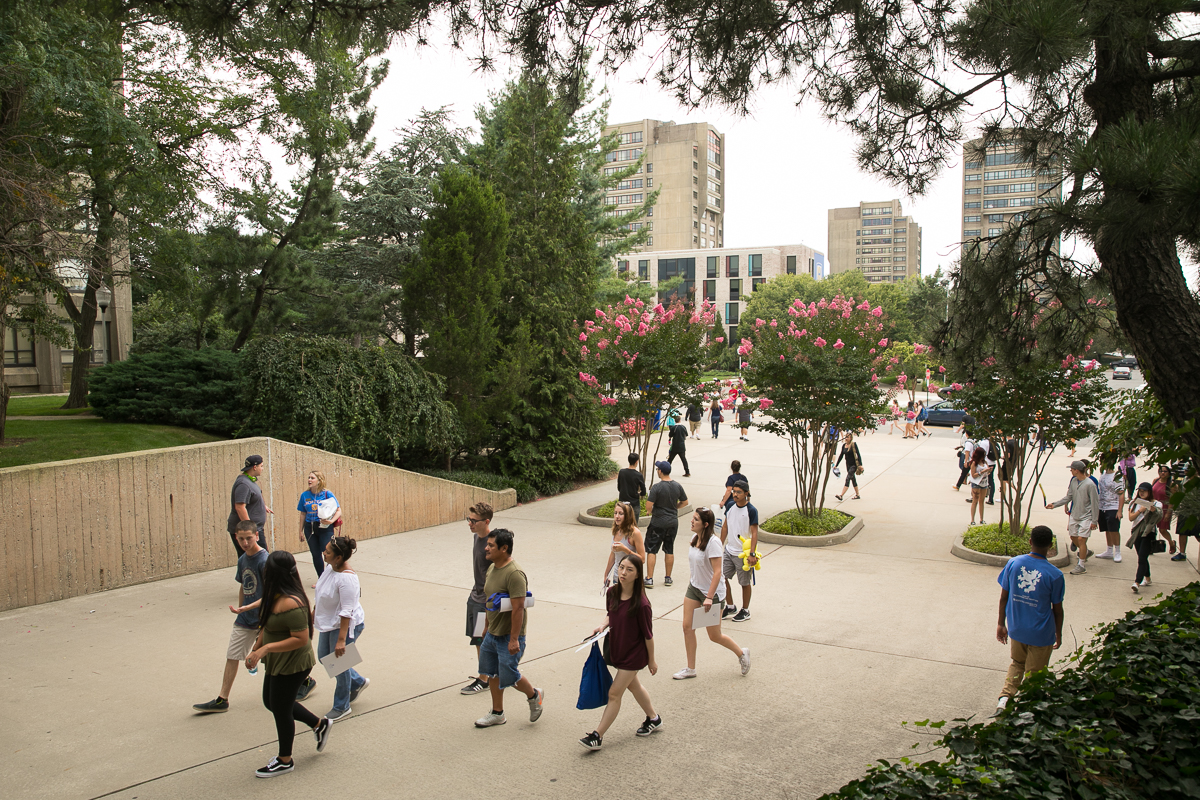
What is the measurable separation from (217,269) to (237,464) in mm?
10759

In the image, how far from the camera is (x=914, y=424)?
101ft

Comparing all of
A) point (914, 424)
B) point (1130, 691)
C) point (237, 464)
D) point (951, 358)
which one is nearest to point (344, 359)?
point (237, 464)

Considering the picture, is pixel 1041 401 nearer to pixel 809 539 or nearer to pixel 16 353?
pixel 809 539

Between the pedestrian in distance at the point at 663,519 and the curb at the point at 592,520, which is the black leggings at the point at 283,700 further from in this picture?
the curb at the point at 592,520

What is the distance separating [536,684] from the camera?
6.89m

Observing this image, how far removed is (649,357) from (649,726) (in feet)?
30.9

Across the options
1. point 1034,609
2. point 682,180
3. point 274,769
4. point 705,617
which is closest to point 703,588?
point 705,617

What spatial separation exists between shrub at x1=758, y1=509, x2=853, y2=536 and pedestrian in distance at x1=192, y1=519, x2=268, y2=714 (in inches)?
363

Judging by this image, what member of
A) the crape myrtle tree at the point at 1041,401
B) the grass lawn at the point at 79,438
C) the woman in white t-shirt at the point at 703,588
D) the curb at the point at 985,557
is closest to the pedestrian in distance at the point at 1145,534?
the curb at the point at 985,557

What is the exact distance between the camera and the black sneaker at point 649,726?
583 cm

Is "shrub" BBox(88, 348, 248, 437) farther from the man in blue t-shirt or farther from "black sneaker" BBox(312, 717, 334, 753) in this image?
the man in blue t-shirt

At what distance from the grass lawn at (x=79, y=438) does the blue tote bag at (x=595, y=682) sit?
981cm

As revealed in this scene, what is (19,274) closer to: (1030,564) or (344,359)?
(344,359)

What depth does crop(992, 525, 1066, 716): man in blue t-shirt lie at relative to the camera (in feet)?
19.6
